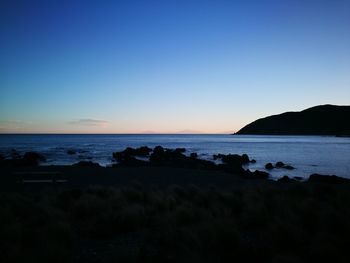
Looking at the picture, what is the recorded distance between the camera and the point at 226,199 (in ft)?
32.5

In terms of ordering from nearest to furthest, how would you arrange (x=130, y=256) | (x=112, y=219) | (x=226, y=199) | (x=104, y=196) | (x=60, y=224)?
(x=130, y=256)
(x=60, y=224)
(x=112, y=219)
(x=226, y=199)
(x=104, y=196)

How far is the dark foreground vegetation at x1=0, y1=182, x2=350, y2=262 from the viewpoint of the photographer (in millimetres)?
5262

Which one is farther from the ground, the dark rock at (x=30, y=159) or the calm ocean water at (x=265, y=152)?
the dark rock at (x=30, y=159)

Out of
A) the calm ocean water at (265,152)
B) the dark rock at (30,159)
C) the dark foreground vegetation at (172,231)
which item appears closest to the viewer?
the dark foreground vegetation at (172,231)

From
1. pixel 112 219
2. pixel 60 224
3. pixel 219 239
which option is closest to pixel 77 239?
pixel 60 224

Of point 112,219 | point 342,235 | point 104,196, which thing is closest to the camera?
point 342,235

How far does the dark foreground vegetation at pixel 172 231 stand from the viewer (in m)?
5.26

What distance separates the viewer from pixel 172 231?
21.3 feet

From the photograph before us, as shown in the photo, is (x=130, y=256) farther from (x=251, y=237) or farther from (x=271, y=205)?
(x=271, y=205)

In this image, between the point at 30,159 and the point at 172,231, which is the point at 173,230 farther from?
the point at 30,159

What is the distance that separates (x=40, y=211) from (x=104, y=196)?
3.01 m

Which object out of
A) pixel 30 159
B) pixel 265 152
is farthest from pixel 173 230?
pixel 265 152

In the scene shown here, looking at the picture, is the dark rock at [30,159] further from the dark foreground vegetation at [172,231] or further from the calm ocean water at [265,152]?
the dark foreground vegetation at [172,231]

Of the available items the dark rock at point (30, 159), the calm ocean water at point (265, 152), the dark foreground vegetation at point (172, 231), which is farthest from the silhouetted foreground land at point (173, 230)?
the dark rock at point (30, 159)
